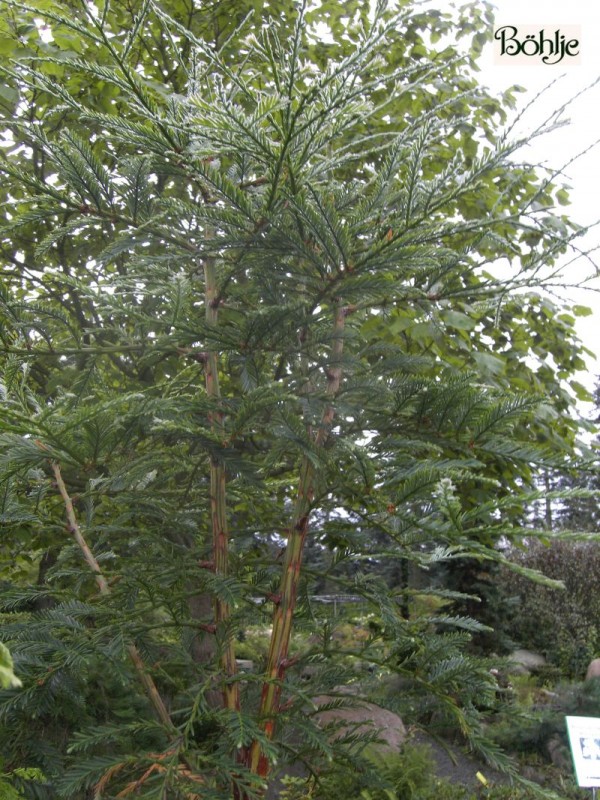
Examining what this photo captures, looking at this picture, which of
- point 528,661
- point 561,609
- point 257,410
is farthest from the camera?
point 561,609

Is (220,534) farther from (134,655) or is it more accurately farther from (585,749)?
(585,749)

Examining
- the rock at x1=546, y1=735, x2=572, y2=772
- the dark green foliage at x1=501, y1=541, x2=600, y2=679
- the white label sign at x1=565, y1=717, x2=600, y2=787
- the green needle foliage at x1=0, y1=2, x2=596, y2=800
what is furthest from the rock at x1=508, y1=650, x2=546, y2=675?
the green needle foliage at x1=0, y1=2, x2=596, y2=800

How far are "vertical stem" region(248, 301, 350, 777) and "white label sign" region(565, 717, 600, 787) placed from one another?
6.75 ft

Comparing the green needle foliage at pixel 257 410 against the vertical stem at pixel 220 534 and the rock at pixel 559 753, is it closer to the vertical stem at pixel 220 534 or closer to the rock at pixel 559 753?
the vertical stem at pixel 220 534

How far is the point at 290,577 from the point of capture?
182cm

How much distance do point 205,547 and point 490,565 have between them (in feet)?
26.7

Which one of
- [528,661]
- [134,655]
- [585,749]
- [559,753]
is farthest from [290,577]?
[528,661]

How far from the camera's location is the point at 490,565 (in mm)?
9359

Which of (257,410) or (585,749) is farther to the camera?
(585,749)

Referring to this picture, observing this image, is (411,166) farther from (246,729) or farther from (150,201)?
(246,729)

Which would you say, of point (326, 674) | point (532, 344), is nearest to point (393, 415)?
point (326, 674)

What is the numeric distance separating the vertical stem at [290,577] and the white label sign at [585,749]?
81.0 inches

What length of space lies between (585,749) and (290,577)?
226cm

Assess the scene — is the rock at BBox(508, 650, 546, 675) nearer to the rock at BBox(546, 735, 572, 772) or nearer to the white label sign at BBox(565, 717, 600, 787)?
the rock at BBox(546, 735, 572, 772)
